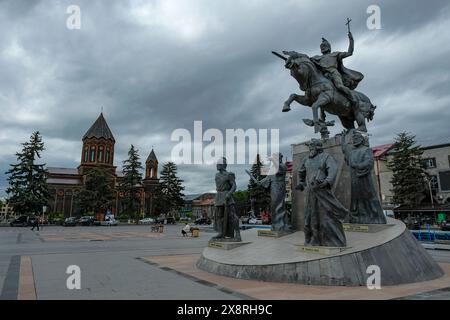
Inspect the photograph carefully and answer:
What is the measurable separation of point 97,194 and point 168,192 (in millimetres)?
14862

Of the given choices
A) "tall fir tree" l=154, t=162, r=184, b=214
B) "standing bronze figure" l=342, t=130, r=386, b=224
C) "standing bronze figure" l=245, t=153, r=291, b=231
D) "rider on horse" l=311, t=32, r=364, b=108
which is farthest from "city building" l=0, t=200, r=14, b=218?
"standing bronze figure" l=342, t=130, r=386, b=224

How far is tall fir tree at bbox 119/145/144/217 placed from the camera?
6128 cm

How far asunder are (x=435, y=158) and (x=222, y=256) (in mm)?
46602

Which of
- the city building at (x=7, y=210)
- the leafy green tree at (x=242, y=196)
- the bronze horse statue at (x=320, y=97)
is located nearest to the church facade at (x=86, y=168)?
the city building at (x=7, y=210)

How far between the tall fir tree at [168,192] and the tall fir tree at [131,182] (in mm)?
5826

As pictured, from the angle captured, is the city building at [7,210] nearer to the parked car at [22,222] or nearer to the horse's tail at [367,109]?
the parked car at [22,222]

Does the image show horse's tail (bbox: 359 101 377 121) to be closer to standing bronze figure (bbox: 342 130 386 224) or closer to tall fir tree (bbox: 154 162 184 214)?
standing bronze figure (bbox: 342 130 386 224)

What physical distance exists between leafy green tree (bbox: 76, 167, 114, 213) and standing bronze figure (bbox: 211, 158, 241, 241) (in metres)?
53.4

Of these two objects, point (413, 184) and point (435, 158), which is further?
point (435, 158)

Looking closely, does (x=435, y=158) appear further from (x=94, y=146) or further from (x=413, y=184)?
(x=94, y=146)

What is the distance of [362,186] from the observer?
8.77 meters

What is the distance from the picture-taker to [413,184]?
1548 inches

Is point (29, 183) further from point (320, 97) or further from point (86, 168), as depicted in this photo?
point (320, 97)
